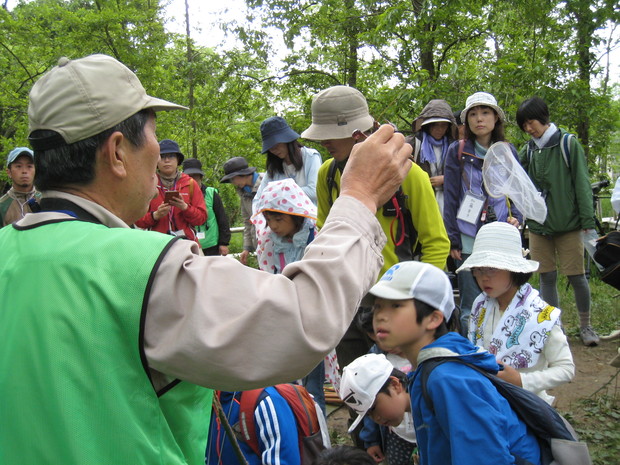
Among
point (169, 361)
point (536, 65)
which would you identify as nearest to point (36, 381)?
point (169, 361)

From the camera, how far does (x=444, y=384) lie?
2.14 m

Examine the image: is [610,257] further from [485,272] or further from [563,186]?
[563,186]

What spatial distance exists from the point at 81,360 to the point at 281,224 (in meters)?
3.08

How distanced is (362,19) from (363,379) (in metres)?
9.10

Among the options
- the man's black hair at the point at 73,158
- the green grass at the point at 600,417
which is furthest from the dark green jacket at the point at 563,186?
the man's black hair at the point at 73,158

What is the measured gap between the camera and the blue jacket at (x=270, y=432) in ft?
8.35

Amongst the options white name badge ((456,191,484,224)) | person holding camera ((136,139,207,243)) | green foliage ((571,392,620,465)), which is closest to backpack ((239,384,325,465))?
green foliage ((571,392,620,465))

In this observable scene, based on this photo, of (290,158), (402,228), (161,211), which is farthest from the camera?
(161,211)

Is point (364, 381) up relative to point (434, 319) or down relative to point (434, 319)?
down

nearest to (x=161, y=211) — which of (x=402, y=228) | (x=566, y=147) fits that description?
(x=402, y=228)

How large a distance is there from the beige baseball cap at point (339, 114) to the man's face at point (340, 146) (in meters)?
0.06

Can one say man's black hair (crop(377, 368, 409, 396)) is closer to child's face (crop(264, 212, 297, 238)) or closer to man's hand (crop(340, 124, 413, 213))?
child's face (crop(264, 212, 297, 238))

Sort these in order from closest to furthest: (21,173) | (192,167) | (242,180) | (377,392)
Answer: (377,392) < (21,173) < (242,180) < (192,167)

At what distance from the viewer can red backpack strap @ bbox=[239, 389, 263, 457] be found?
259cm
